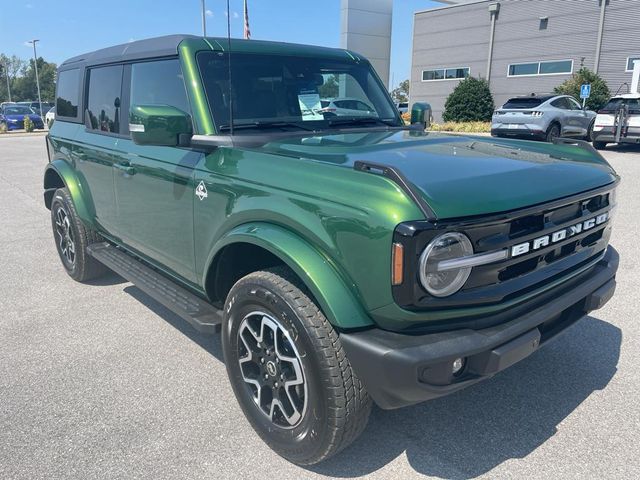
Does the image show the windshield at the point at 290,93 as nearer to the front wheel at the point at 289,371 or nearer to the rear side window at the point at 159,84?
the rear side window at the point at 159,84

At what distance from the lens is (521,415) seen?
113 inches

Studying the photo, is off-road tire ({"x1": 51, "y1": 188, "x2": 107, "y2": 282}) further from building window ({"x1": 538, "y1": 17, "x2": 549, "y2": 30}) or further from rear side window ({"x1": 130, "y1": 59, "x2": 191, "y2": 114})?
building window ({"x1": 538, "y1": 17, "x2": 549, "y2": 30})

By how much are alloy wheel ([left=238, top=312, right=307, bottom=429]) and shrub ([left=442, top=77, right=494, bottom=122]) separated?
2915 centimetres

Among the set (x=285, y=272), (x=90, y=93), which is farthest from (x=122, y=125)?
(x=285, y=272)

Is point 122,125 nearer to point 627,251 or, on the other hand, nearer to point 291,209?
point 291,209

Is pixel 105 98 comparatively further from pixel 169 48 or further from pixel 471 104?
pixel 471 104

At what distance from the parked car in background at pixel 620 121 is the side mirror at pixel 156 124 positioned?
15.3 meters

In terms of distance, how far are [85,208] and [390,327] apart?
3.39 m

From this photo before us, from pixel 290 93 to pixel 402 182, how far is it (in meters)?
1.67

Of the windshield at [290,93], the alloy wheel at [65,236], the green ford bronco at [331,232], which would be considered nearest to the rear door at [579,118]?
the windshield at [290,93]

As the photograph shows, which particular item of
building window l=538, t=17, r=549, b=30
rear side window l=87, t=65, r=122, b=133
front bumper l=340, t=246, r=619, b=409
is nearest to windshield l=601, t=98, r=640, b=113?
rear side window l=87, t=65, r=122, b=133

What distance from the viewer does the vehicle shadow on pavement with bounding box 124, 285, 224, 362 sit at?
3.69 metres

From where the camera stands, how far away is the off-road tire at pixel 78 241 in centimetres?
470

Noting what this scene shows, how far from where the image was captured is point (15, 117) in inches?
1260
